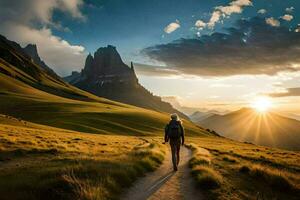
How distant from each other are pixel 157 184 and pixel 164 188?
0.76m

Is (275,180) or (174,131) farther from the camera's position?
(174,131)

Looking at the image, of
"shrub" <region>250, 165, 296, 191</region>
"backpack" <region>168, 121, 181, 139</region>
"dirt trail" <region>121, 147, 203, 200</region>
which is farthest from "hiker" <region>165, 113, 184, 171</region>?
"shrub" <region>250, 165, 296, 191</region>

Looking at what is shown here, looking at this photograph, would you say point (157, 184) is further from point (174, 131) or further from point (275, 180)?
point (275, 180)

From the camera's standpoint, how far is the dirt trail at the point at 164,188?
37.2ft

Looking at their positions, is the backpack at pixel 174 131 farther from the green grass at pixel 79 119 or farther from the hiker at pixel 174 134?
the green grass at pixel 79 119

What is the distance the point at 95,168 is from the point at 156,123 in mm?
100476

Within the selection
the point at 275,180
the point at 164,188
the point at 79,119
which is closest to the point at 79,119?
the point at 79,119

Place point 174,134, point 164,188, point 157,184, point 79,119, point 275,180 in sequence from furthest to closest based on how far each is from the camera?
point 79,119
point 174,134
point 275,180
point 157,184
point 164,188

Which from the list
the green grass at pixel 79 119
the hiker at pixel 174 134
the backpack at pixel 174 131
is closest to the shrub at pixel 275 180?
the hiker at pixel 174 134

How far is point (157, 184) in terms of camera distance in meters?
13.5

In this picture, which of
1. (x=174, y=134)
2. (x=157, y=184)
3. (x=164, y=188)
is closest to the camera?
(x=164, y=188)

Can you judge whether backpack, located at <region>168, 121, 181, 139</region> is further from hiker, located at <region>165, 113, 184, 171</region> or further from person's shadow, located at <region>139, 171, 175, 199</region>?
person's shadow, located at <region>139, 171, 175, 199</region>

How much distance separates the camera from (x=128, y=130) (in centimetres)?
8769

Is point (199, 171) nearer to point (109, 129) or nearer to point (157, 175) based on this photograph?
point (157, 175)
